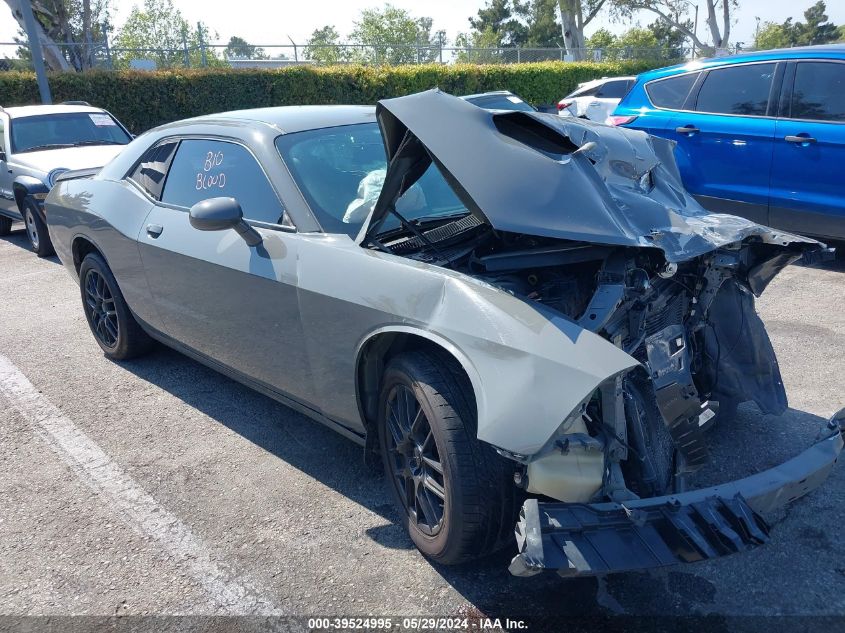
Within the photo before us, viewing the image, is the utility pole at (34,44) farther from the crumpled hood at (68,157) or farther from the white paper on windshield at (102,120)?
the crumpled hood at (68,157)

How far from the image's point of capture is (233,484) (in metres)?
3.51

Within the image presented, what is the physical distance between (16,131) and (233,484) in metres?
7.65

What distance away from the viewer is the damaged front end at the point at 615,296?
2.29m

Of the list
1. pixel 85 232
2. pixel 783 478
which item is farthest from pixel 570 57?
pixel 783 478

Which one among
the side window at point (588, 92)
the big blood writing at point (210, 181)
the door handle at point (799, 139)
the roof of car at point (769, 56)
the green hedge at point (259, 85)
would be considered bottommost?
the door handle at point (799, 139)

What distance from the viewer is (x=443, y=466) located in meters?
2.58

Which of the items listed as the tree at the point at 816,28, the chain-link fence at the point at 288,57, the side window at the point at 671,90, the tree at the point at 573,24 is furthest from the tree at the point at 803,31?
the side window at the point at 671,90

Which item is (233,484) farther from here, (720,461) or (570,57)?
(570,57)

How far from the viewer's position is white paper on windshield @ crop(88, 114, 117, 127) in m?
9.54

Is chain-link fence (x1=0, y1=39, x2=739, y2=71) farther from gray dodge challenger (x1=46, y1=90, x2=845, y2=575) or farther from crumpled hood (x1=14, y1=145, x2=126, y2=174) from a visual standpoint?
gray dodge challenger (x1=46, y1=90, x2=845, y2=575)

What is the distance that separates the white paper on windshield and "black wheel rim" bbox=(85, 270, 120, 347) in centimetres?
531

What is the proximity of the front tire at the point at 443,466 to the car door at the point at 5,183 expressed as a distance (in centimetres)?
774

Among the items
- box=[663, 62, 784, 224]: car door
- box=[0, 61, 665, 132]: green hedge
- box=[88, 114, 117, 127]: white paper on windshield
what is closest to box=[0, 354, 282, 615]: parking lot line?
box=[663, 62, 784, 224]: car door

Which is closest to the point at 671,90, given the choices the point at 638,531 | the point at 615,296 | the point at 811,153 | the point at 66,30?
the point at 811,153
